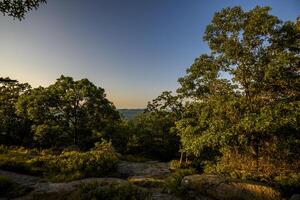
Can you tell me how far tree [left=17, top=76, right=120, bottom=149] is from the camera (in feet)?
88.0

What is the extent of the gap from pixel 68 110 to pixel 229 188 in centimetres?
2094

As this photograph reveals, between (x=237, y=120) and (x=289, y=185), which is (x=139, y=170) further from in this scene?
(x=289, y=185)

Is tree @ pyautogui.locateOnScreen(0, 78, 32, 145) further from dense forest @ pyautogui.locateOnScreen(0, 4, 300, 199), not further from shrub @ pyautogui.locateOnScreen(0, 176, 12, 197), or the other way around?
shrub @ pyautogui.locateOnScreen(0, 176, 12, 197)

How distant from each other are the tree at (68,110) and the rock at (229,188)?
56.1ft

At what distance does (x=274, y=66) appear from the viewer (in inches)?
516

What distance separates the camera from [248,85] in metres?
15.5

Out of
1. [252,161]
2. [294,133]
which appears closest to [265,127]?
[294,133]

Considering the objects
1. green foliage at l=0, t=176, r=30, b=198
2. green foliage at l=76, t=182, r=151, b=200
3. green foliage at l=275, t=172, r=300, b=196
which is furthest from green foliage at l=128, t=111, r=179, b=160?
green foliage at l=0, t=176, r=30, b=198

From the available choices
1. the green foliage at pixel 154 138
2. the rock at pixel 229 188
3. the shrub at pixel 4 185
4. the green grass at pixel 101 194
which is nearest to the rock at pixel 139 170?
the rock at pixel 229 188

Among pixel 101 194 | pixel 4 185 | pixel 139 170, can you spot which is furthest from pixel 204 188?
pixel 4 185

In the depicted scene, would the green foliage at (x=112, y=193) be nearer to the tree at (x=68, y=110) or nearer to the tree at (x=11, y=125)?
the tree at (x=68, y=110)

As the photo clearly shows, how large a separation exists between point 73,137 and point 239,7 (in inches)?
887

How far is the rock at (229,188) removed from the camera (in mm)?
11531

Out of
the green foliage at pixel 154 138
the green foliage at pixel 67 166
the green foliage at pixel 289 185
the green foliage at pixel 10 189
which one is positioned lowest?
the green foliage at pixel 10 189
